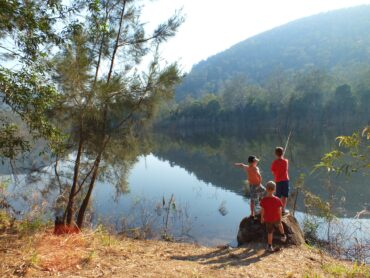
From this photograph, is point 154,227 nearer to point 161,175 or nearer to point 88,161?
point 88,161

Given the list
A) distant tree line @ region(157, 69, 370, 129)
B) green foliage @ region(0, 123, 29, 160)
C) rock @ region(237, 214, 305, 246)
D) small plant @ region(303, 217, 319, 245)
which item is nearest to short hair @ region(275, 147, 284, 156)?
rock @ region(237, 214, 305, 246)

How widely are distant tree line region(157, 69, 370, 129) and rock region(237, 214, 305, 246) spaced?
4801 centimetres

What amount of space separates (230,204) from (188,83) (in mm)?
159893

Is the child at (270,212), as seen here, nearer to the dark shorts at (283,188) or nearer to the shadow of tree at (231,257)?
the shadow of tree at (231,257)

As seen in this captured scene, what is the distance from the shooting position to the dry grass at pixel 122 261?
4.40m

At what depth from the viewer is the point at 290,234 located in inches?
282

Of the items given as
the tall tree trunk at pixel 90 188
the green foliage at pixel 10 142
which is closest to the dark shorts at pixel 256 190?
the tall tree trunk at pixel 90 188

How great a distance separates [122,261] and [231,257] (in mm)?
2054

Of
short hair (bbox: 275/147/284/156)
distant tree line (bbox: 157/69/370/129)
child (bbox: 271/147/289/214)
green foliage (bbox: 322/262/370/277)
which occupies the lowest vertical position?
green foliage (bbox: 322/262/370/277)

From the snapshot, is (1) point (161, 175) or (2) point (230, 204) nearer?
(2) point (230, 204)

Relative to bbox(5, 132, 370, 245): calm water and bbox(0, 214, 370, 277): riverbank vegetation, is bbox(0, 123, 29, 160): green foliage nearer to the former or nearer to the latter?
bbox(0, 214, 370, 277): riverbank vegetation

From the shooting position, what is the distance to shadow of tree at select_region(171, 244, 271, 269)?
19.1 feet

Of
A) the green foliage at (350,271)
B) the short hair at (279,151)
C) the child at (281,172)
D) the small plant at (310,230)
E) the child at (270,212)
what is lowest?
the small plant at (310,230)

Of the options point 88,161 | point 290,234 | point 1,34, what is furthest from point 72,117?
point 290,234
